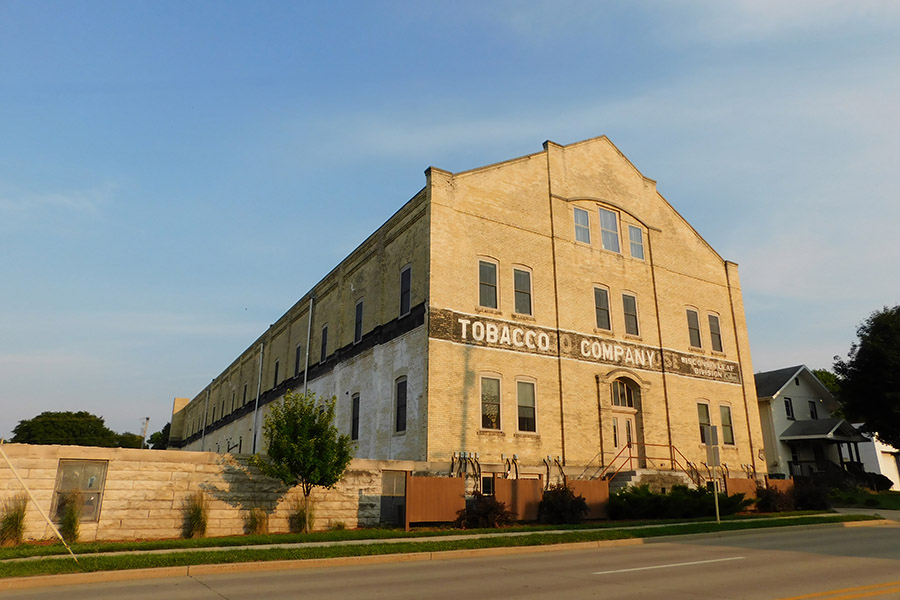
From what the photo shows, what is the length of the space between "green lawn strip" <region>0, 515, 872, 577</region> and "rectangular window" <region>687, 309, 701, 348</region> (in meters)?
13.3

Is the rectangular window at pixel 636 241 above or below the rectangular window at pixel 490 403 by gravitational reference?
above

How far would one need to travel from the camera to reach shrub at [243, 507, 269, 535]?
17355 millimetres

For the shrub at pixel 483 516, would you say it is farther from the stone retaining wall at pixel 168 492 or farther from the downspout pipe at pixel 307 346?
the downspout pipe at pixel 307 346

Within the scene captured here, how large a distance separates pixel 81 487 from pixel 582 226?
2136 centimetres

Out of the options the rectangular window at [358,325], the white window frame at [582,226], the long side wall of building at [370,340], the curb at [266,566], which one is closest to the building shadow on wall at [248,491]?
the long side wall of building at [370,340]

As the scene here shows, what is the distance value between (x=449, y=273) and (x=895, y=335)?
31.4 meters

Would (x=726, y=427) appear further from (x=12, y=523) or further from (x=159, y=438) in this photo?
(x=159, y=438)

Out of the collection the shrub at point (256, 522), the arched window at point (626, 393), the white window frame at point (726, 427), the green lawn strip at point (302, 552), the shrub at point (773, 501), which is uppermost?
the arched window at point (626, 393)

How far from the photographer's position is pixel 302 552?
12.9 meters

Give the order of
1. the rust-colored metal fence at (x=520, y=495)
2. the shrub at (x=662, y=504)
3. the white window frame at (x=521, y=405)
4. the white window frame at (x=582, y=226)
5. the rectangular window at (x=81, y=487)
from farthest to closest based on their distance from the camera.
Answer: the white window frame at (x=582, y=226) < the white window frame at (x=521, y=405) < the shrub at (x=662, y=504) < the rust-colored metal fence at (x=520, y=495) < the rectangular window at (x=81, y=487)

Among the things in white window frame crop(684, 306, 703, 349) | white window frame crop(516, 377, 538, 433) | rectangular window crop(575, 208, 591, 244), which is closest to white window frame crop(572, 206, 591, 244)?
rectangular window crop(575, 208, 591, 244)

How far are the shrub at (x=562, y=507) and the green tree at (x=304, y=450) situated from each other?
21.8 feet

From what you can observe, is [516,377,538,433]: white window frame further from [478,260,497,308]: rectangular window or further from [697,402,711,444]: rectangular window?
[697,402,711,444]: rectangular window

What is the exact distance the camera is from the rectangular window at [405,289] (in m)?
24.9
